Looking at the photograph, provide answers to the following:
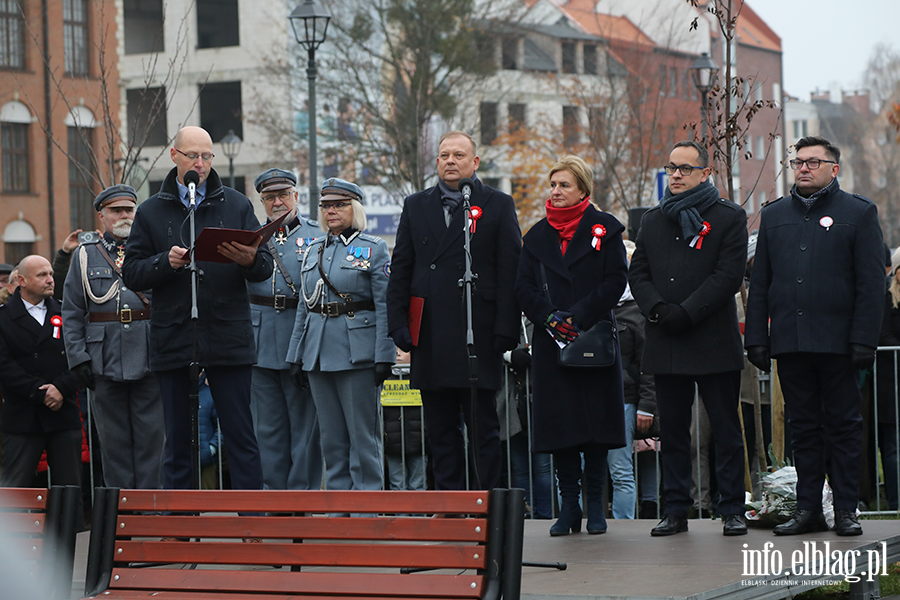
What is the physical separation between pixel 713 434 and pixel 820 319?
898 millimetres

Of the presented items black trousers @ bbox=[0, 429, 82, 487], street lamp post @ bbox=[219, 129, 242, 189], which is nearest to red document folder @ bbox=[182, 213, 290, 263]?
black trousers @ bbox=[0, 429, 82, 487]

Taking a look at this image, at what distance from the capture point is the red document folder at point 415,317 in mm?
6863

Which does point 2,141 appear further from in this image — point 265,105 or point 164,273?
point 164,273

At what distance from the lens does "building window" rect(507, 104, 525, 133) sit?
126 ft

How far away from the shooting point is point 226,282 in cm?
671

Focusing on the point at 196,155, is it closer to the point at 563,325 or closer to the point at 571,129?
the point at 563,325

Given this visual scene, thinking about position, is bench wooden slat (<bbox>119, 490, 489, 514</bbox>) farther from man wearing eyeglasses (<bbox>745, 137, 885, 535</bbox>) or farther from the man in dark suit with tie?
the man in dark suit with tie

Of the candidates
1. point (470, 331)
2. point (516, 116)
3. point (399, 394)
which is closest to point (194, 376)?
point (470, 331)

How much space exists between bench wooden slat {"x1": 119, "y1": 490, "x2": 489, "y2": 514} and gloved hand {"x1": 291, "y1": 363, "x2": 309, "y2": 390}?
315cm

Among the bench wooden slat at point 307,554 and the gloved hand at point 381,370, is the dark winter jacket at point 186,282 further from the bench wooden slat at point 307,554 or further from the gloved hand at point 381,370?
the bench wooden slat at point 307,554

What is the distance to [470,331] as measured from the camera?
614cm

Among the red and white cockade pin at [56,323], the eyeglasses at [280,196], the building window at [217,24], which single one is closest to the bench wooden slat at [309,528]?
the eyeglasses at [280,196]

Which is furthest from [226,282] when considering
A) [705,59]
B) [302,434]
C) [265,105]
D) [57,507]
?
[265,105]

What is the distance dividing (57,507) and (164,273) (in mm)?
2206
